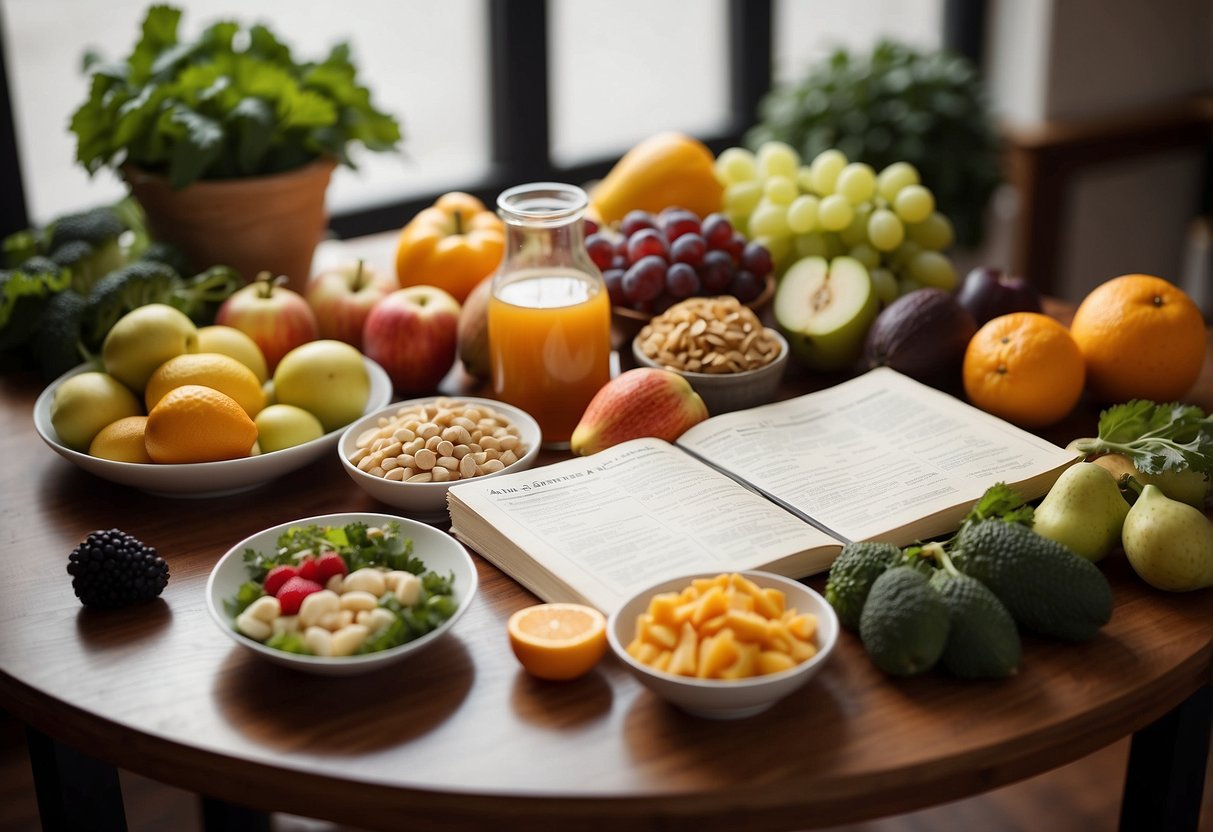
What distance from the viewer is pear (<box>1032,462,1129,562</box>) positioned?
3.65ft

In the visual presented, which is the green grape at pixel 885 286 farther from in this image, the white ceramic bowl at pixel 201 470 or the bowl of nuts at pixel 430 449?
the white ceramic bowl at pixel 201 470

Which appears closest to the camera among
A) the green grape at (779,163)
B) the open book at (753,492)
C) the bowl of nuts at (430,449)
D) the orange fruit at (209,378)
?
the open book at (753,492)

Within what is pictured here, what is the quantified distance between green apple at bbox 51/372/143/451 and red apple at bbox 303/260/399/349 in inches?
12.6

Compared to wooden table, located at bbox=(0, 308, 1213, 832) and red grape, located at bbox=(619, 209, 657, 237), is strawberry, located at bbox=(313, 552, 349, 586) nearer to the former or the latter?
wooden table, located at bbox=(0, 308, 1213, 832)

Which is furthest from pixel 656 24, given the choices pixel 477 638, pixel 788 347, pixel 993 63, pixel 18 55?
pixel 477 638

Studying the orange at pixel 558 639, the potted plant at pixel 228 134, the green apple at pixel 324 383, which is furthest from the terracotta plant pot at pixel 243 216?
the orange at pixel 558 639

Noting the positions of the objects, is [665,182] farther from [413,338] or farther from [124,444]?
[124,444]

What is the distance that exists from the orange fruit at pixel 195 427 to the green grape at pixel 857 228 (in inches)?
34.0

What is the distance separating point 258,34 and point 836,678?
129 cm

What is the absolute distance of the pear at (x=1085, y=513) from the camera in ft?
3.65

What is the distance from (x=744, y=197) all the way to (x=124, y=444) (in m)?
0.98

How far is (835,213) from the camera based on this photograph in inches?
65.6

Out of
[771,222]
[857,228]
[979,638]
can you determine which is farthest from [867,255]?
[979,638]

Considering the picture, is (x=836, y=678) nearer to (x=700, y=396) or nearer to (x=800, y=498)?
(x=800, y=498)
